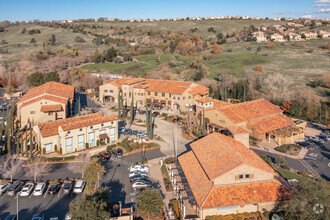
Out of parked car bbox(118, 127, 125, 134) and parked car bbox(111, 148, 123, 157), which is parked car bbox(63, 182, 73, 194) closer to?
parked car bbox(111, 148, 123, 157)

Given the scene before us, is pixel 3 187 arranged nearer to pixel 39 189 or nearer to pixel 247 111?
pixel 39 189

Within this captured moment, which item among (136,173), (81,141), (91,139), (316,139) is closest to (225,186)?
(136,173)

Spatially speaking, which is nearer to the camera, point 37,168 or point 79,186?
point 79,186

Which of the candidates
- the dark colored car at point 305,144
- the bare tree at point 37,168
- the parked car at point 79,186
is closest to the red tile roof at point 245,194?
the parked car at point 79,186

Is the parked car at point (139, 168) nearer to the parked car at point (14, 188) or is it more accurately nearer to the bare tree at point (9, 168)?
the parked car at point (14, 188)

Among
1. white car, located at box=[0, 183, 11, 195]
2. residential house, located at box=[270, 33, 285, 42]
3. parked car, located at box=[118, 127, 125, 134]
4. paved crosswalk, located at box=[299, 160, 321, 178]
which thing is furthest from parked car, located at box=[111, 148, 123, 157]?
residential house, located at box=[270, 33, 285, 42]

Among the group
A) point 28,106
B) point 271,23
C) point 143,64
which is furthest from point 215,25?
point 28,106
